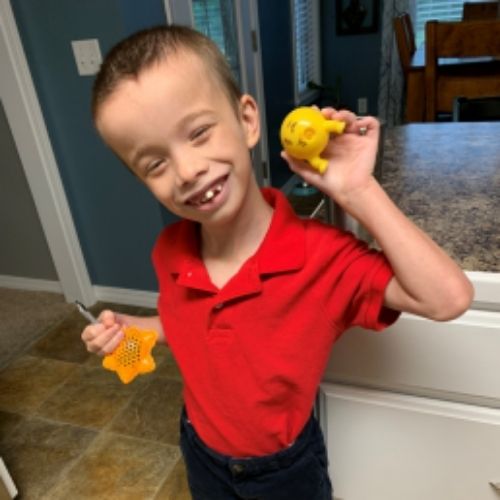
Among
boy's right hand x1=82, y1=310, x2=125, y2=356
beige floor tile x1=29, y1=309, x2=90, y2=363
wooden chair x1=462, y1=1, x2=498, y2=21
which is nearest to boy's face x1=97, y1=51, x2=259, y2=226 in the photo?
boy's right hand x1=82, y1=310, x2=125, y2=356

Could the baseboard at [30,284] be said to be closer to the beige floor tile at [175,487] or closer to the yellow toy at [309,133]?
the beige floor tile at [175,487]

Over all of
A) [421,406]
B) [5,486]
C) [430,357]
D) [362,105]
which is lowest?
[5,486]

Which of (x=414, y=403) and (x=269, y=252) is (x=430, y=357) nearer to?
(x=414, y=403)

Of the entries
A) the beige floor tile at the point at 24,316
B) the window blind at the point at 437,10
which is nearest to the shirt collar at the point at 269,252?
the beige floor tile at the point at 24,316

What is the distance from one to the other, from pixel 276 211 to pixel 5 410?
62.7 inches

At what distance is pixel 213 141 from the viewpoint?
1.89 ft

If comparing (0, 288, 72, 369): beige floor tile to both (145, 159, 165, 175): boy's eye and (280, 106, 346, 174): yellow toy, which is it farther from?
(280, 106, 346, 174): yellow toy

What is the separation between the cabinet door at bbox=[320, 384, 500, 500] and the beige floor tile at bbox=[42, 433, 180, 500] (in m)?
0.68

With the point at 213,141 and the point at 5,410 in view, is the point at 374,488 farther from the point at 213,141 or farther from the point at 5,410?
the point at 5,410

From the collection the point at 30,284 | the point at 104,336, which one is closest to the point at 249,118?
the point at 104,336

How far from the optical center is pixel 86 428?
64.4 inches

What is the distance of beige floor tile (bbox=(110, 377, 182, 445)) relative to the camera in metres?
1.59

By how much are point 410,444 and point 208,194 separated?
63cm

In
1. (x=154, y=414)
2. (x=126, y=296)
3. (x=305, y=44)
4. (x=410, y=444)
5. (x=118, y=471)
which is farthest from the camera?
(x=305, y=44)
